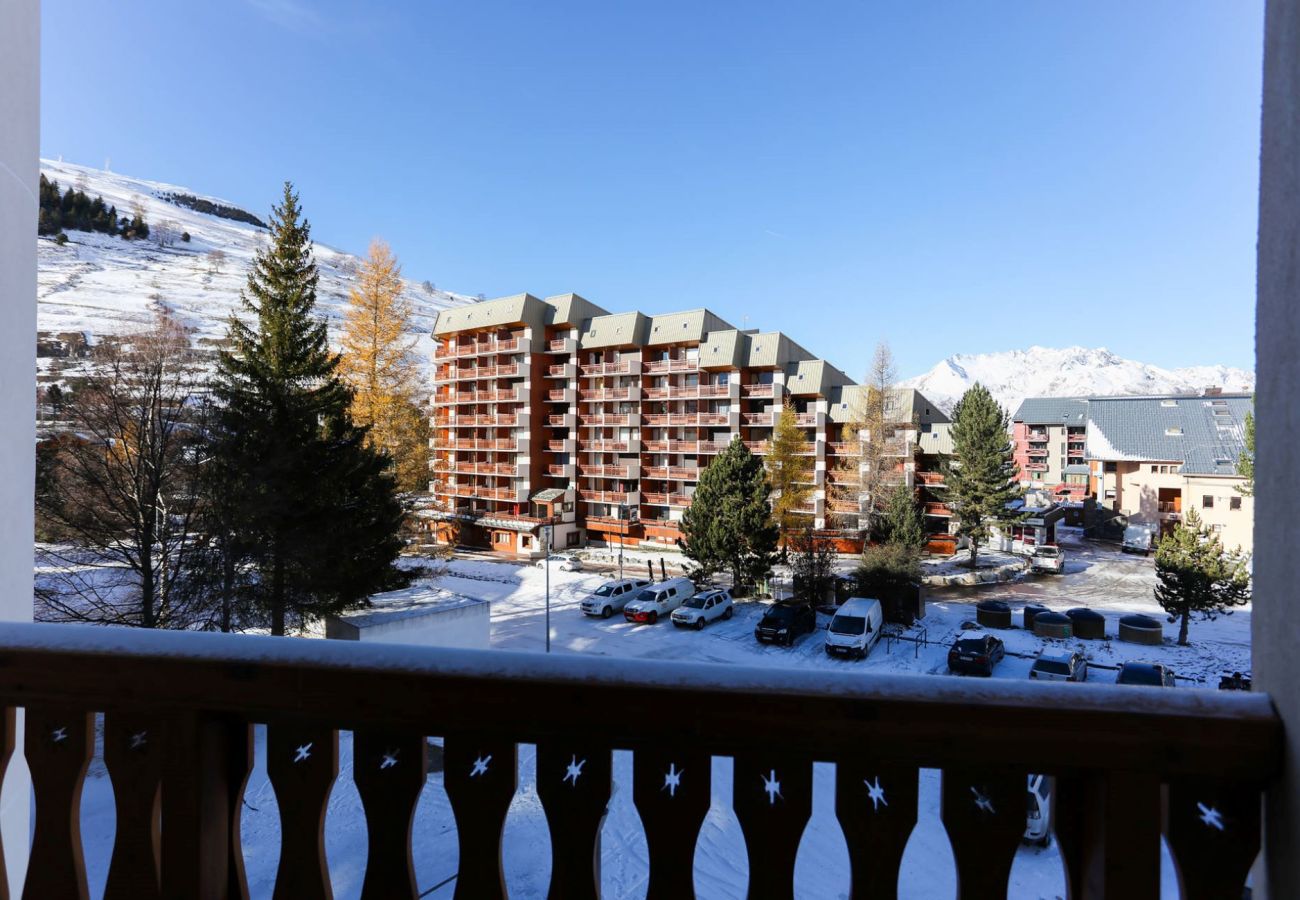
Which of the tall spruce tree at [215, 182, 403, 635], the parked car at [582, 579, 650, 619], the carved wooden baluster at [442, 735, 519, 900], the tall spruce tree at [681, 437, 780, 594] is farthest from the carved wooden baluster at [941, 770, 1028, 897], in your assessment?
the tall spruce tree at [681, 437, 780, 594]

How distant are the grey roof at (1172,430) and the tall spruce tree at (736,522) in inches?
512

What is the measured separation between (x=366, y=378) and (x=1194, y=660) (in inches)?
658

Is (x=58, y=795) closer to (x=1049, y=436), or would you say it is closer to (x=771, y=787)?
(x=771, y=787)

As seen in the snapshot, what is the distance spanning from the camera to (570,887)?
78cm

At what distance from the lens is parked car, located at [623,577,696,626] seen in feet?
43.6

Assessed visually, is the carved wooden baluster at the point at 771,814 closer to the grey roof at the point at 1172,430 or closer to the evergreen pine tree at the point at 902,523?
the evergreen pine tree at the point at 902,523

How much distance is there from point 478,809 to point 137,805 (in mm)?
480

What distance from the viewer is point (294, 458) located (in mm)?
8977

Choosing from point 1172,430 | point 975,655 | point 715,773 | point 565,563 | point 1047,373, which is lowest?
point 565,563

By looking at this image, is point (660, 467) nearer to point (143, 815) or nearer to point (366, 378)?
point (366, 378)

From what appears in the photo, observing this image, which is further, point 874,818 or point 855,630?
point 855,630

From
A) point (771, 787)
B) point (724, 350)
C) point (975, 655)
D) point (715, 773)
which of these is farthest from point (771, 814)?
point (724, 350)

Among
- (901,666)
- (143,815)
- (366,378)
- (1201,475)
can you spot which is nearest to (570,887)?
(143,815)

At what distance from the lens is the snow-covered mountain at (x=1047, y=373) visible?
8494cm
